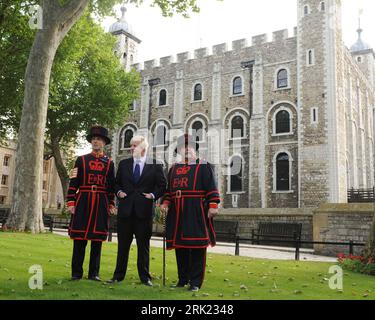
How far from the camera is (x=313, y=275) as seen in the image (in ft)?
24.2

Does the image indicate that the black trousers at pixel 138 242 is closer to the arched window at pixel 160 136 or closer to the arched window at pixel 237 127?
the arched window at pixel 237 127

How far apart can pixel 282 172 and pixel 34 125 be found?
1788cm

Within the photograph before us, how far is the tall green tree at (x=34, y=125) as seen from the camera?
1327 centimetres

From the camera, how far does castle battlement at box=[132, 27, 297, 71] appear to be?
28.9 meters

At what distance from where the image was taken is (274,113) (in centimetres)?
2802

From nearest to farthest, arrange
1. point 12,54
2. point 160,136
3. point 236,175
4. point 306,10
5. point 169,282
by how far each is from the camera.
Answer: point 169,282, point 12,54, point 306,10, point 236,175, point 160,136

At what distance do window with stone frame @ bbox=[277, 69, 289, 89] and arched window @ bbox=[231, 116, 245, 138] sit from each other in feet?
12.0

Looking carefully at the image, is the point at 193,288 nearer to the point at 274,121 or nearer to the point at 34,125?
the point at 34,125

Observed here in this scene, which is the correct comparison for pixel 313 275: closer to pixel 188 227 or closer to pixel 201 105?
pixel 188 227

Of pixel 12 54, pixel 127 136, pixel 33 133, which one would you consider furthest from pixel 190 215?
pixel 127 136

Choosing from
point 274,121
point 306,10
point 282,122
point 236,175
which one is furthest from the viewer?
point 236,175

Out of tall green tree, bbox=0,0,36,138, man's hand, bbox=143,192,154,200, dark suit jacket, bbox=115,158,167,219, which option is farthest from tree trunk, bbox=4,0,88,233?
man's hand, bbox=143,192,154,200

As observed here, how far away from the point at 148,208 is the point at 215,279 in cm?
167
